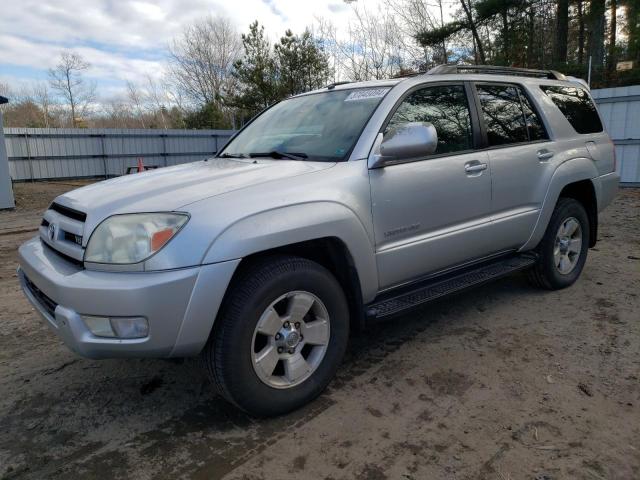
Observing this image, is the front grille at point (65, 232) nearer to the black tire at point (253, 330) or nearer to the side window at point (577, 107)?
the black tire at point (253, 330)

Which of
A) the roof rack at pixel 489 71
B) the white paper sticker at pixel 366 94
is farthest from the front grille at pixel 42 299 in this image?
the roof rack at pixel 489 71

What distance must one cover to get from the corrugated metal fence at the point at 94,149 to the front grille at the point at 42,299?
18.1 m

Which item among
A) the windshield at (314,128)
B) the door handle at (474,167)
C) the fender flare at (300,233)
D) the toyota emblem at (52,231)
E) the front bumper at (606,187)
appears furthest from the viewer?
the front bumper at (606,187)

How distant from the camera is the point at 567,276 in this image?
14.7 ft

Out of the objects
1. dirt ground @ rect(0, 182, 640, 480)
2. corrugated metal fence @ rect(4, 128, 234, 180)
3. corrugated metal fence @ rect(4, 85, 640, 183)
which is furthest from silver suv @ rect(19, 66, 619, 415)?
corrugated metal fence @ rect(4, 128, 234, 180)

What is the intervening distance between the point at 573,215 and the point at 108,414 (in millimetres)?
4034

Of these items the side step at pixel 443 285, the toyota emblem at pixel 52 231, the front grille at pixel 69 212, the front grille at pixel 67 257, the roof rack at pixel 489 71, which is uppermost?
the roof rack at pixel 489 71

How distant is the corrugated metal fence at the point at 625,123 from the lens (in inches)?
423

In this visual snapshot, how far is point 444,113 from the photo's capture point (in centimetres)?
347

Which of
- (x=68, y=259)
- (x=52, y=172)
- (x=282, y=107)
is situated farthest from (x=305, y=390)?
(x=52, y=172)

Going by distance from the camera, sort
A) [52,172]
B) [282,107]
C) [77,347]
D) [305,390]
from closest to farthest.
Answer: [77,347] < [305,390] < [282,107] < [52,172]

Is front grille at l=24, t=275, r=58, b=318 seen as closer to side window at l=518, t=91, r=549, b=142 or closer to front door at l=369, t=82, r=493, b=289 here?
front door at l=369, t=82, r=493, b=289

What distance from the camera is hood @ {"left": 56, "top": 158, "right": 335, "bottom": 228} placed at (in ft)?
7.79

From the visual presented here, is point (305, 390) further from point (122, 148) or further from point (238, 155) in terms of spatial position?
point (122, 148)
